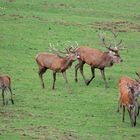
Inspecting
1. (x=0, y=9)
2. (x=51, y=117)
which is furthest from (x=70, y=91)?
(x=0, y=9)

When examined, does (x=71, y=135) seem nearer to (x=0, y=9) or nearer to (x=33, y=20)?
(x=33, y=20)

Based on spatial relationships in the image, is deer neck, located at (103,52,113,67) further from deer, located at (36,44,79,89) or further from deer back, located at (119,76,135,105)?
deer back, located at (119,76,135,105)

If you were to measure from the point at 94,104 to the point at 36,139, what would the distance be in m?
5.35

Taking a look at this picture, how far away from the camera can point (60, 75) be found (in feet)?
89.4

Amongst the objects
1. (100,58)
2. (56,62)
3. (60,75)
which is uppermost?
(100,58)

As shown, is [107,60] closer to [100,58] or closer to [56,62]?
[100,58]

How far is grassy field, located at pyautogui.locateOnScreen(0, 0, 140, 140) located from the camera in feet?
62.3

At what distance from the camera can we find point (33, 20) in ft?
122

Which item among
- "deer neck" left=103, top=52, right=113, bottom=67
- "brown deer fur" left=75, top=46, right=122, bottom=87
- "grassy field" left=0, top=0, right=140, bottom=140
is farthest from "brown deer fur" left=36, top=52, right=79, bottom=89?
"deer neck" left=103, top=52, right=113, bottom=67

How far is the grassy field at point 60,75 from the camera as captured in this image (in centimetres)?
1900

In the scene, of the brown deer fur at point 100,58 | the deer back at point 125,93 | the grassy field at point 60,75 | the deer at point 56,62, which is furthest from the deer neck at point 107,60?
the deer back at point 125,93

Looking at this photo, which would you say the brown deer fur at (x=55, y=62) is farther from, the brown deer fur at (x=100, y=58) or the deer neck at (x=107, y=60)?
the deer neck at (x=107, y=60)

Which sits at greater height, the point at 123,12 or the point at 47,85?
the point at 123,12

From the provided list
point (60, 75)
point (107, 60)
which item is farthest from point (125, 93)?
point (60, 75)
